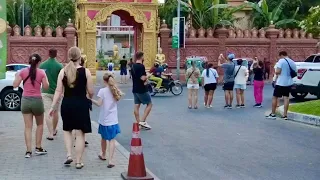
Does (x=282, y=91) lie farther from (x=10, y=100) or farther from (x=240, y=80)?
(x=10, y=100)

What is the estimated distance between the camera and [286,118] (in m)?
16.0

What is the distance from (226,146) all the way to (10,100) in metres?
9.16

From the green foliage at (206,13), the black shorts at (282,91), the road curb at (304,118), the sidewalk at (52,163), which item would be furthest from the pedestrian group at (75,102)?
the green foliage at (206,13)

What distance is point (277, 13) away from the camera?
39500mm

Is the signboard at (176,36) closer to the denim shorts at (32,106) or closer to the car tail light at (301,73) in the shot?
the car tail light at (301,73)

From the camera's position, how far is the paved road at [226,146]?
9289 millimetres

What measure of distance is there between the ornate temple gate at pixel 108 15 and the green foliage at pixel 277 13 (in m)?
8.57

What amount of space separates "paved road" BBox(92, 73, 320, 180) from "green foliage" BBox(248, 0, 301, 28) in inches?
873

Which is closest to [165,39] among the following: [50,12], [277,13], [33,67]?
[277,13]

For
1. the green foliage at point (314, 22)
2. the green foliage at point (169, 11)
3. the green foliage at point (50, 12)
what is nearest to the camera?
the green foliage at point (314, 22)

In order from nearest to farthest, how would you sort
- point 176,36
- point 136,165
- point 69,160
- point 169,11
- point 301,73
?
point 136,165, point 69,160, point 301,73, point 176,36, point 169,11

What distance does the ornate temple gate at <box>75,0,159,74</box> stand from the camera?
32781 millimetres

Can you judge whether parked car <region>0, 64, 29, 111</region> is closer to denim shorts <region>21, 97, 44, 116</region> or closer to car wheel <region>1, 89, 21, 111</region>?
car wheel <region>1, 89, 21, 111</region>

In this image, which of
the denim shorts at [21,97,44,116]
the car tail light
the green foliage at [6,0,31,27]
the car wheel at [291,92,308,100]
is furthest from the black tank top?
the green foliage at [6,0,31,27]
